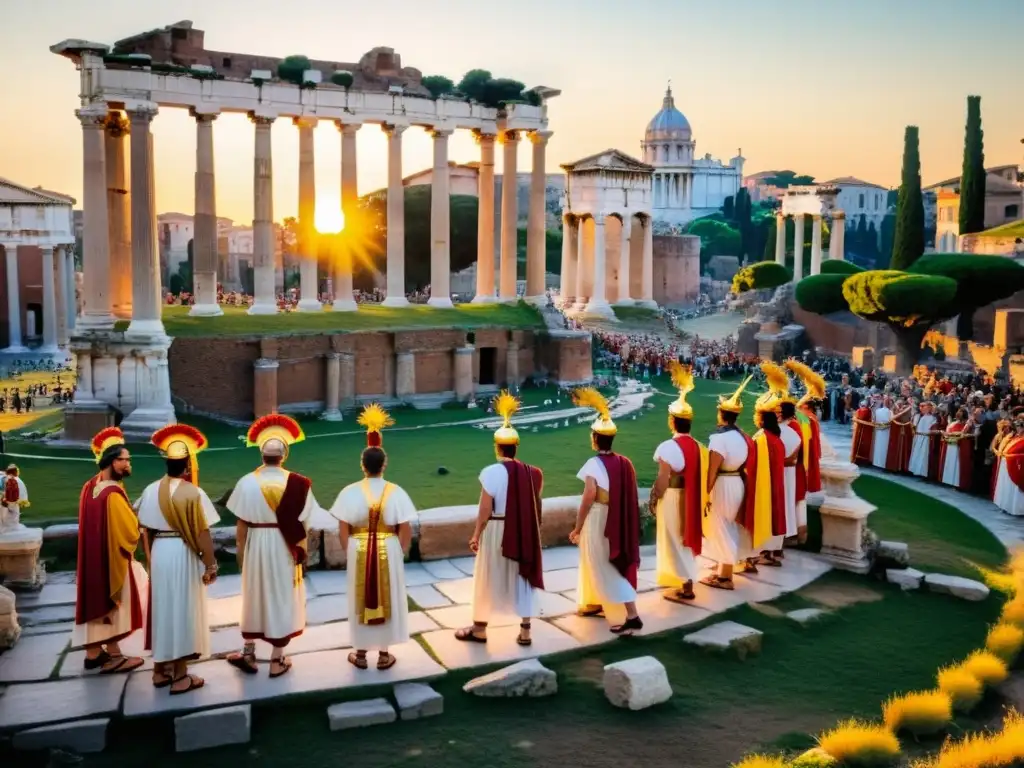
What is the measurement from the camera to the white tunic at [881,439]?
18.1 meters

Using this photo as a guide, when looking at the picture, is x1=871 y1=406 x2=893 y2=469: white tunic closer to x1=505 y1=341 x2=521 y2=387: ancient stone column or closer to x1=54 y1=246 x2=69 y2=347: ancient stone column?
x1=505 y1=341 x2=521 y2=387: ancient stone column

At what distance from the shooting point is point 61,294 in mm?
46594

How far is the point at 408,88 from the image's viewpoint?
28.4 meters

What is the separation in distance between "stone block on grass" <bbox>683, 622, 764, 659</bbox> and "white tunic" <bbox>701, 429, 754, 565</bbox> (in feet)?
4.70

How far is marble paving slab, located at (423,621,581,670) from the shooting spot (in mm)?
8227

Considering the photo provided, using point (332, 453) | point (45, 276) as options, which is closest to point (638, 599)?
point (332, 453)

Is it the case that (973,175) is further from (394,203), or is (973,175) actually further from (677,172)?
(677,172)

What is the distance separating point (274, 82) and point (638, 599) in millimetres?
20153

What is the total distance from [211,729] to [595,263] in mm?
40527

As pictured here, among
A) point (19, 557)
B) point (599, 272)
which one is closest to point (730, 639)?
point (19, 557)

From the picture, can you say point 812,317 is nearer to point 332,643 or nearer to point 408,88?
point 408,88

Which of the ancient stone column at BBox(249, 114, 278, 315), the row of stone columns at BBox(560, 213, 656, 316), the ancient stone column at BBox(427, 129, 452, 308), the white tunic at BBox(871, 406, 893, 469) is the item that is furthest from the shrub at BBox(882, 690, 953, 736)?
the row of stone columns at BBox(560, 213, 656, 316)

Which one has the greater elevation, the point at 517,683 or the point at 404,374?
the point at 404,374

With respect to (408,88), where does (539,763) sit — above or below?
below
